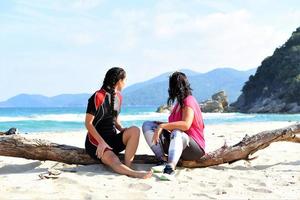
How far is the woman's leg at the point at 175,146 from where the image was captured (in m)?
6.68

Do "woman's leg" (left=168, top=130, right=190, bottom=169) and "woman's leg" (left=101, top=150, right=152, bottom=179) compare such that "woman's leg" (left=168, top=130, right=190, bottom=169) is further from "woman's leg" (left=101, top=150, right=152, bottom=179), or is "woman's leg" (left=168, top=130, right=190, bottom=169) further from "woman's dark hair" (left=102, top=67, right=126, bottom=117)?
"woman's dark hair" (left=102, top=67, right=126, bottom=117)

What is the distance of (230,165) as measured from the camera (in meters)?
7.84

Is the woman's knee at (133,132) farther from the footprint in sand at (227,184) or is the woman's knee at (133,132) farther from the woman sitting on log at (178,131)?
the footprint in sand at (227,184)

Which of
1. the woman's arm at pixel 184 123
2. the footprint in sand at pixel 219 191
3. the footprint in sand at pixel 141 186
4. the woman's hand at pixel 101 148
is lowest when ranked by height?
the footprint in sand at pixel 141 186

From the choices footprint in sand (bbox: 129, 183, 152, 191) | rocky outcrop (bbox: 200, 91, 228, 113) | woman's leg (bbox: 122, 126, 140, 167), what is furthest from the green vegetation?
footprint in sand (bbox: 129, 183, 152, 191)

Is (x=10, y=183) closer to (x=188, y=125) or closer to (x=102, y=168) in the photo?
(x=102, y=168)

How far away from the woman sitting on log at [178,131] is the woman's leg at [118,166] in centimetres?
33

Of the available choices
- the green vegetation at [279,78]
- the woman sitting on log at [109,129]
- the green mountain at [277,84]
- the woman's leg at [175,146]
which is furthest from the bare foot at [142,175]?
the green vegetation at [279,78]

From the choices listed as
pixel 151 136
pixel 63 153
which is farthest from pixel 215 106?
pixel 151 136

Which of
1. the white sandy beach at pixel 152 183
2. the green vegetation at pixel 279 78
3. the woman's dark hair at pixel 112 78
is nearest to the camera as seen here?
the white sandy beach at pixel 152 183

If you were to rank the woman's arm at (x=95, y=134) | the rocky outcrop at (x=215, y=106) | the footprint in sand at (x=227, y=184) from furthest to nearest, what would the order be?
the rocky outcrop at (x=215, y=106) → the woman's arm at (x=95, y=134) → the footprint in sand at (x=227, y=184)

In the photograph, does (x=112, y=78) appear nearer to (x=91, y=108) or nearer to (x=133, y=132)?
(x=91, y=108)

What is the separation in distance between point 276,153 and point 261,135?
5.43ft

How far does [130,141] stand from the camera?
22.5 feet
